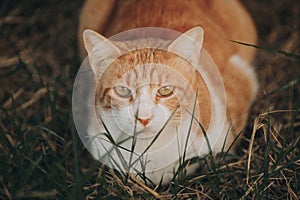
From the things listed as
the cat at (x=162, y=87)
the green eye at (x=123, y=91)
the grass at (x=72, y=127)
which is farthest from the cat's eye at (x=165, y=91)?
the grass at (x=72, y=127)

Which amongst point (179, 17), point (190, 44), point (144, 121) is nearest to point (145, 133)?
point (144, 121)

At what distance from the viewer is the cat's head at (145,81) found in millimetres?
1702

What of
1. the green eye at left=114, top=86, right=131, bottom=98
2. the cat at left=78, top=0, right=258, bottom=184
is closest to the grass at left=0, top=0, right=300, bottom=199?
the cat at left=78, top=0, right=258, bottom=184

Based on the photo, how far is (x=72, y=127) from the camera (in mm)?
1556

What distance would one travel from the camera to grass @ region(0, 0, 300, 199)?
1611 mm

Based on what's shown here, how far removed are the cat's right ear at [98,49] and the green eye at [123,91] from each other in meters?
0.10

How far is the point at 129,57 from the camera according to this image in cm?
177

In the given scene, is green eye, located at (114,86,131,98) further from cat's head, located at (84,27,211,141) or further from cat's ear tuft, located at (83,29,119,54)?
cat's ear tuft, located at (83,29,119,54)

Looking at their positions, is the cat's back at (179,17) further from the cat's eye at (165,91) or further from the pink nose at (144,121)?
the pink nose at (144,121)

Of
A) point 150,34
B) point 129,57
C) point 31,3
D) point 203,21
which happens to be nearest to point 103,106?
point 129,57

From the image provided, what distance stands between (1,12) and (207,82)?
115cm

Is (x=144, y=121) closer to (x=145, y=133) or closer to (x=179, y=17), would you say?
(x=145, y=133)

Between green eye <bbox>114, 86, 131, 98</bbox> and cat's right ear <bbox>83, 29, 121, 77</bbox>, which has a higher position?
cat's right ear <bbox>83, 29, 121, 77</bbox>

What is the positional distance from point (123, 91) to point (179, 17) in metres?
0.39
